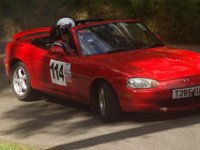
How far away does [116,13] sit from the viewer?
17.7 m

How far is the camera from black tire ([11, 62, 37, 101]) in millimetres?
11180

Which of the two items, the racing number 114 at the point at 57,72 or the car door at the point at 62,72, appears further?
the racing number 114 at the point at 57,72

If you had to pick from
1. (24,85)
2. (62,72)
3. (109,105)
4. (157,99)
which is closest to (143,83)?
(157,99)

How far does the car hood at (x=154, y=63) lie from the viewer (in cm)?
866

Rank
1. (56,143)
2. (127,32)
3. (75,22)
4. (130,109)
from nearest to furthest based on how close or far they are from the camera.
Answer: (56,143) < (130,109) < (127,32) < (75,22)

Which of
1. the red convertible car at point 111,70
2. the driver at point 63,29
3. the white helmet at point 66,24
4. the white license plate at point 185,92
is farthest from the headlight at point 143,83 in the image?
the white helmet at point 66,24

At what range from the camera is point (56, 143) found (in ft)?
26.7

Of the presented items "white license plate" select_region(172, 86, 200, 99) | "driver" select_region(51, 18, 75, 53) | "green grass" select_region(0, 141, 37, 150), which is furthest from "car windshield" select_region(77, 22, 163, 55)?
"green grass" select_region(0, 141, 37, 150)

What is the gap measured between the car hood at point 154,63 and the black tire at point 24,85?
6.79ft

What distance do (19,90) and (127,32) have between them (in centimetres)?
240

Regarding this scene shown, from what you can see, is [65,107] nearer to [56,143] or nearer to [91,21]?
[91,21]

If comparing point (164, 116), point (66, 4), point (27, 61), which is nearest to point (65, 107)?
point (27, 61)

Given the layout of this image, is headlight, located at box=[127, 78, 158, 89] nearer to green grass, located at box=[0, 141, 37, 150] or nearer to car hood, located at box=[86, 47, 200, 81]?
car hood, located at box=[86, 47, 200, 81]

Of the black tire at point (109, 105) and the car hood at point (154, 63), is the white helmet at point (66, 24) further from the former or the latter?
the black tire at point (109, 105)
